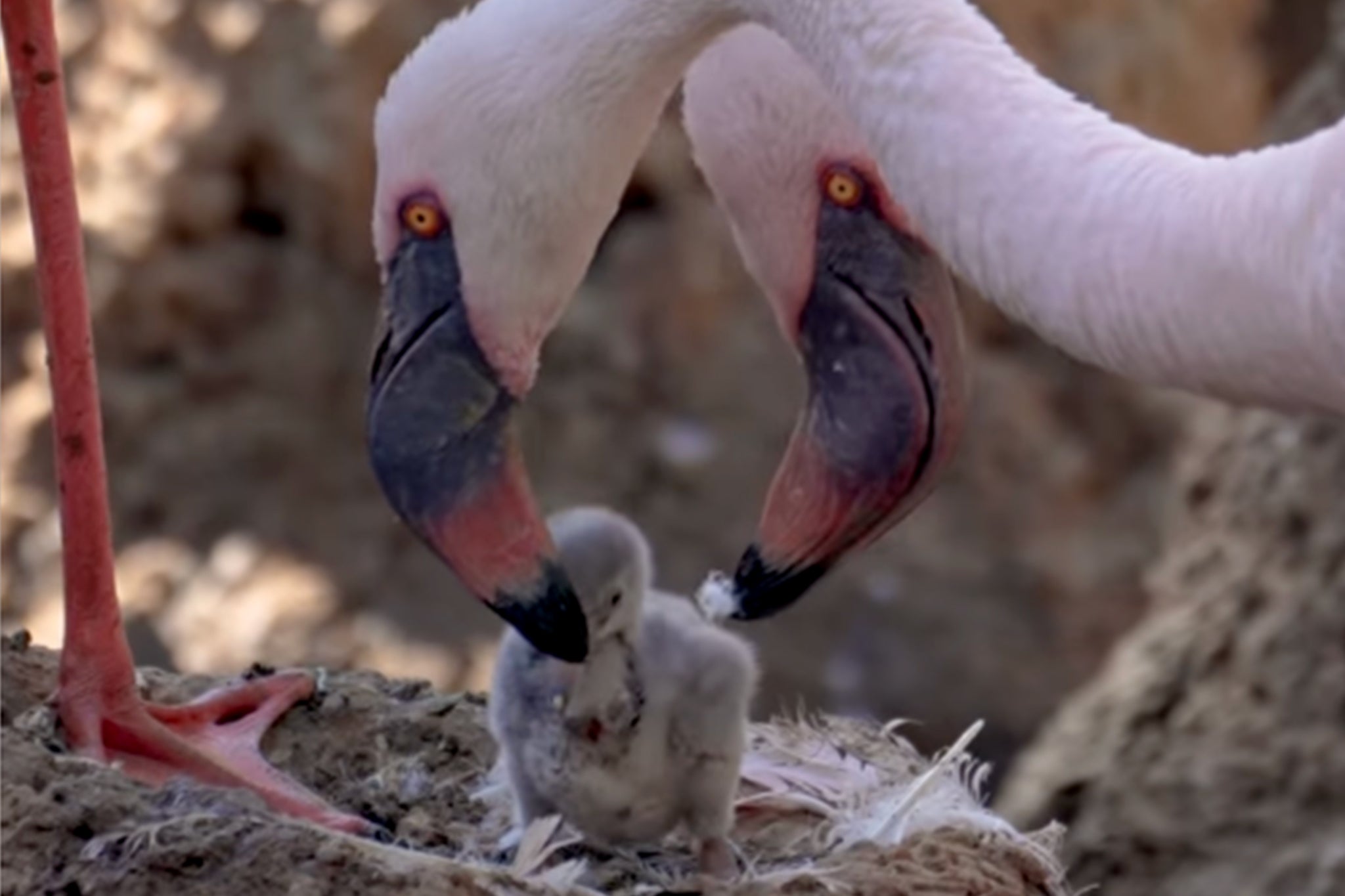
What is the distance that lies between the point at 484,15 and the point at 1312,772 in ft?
5.73

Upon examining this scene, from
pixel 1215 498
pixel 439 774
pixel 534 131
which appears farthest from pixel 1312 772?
pixel 534 131

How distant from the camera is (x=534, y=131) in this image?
2.72 metres

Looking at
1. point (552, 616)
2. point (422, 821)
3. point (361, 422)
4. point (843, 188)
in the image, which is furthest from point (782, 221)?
point (361, 422)

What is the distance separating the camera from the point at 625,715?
2.80 metres

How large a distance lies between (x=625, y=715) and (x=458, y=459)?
0.28 meters

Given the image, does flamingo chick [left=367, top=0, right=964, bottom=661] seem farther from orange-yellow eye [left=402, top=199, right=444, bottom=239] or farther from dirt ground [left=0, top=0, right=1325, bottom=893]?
dirt ground [left=0, top=0, right=1325, bottom=893]

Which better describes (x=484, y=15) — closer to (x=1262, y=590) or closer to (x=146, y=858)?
(x=146, y=858)

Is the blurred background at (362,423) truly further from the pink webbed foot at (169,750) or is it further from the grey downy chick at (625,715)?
the grey downy chick at (625,715)

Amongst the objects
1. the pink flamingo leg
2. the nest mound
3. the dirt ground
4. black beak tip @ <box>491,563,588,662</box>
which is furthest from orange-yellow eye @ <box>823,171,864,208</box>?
the dirt ground

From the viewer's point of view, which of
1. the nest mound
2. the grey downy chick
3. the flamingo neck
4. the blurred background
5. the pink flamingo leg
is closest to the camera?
the flamingo neck

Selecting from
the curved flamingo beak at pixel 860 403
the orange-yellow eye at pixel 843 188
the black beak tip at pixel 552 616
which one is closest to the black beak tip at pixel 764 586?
the curved flamingo beak at pixel 860 403

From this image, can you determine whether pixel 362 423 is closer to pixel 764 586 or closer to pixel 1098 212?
pixel 764 586

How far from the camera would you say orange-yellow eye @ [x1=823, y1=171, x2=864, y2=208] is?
111 inches

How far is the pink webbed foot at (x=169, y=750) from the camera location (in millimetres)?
2859
